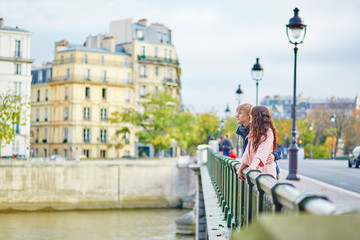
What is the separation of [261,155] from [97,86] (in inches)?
2868

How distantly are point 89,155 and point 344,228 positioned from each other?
249 feet

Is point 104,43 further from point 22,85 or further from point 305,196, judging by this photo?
point 305,196

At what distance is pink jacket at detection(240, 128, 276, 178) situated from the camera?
645 cm

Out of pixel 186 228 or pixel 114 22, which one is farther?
pixel 114 22

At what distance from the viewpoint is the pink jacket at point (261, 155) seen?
6.45 m

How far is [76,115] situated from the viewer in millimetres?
76375

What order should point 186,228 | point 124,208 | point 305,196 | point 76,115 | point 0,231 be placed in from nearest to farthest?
point 305,196 < point 186,228 < point 0,231 < point 124,208 < point 76,115

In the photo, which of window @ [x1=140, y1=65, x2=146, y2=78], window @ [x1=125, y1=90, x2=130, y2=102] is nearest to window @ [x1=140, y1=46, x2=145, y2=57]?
window @ [x1=140, y1=65, x2=146, y2=78]

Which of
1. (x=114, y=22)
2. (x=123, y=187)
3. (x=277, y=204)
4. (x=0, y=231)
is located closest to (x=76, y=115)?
(x=114, y=22)

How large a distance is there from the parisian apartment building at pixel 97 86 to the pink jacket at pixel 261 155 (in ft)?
222

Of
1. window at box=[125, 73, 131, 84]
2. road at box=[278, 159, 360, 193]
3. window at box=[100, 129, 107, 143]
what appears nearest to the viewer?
road at box=[278, 159, 360, 193]

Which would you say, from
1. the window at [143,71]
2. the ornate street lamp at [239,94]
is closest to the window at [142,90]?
the window at [143,71]

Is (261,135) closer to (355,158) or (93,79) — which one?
(355,158)

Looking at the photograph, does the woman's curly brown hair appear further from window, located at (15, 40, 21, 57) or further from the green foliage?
the green foliage
